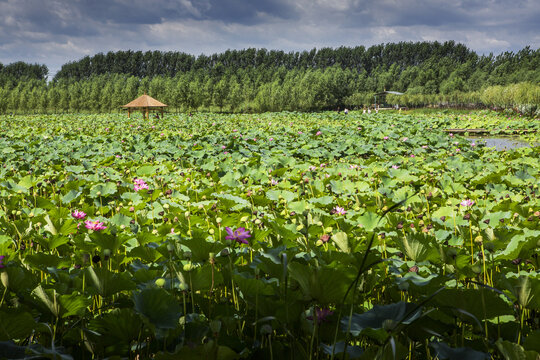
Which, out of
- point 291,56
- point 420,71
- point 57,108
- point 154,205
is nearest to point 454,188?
point 154,205

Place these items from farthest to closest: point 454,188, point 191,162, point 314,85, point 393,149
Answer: point 314,85 < point 393,149 < point 191,162 < point 454,188

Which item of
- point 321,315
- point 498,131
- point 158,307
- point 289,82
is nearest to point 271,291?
point 321,315

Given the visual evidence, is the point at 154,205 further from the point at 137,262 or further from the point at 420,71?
the point at 420,71

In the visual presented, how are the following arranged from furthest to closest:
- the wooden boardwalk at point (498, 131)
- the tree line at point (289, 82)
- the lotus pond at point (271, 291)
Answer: the tree line at point (289, 82)
the wooden boardwalk at point (498, 131)
the lotus pond at point (271, 291)

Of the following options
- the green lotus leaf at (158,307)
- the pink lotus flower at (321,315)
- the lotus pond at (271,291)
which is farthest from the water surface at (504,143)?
the green lotus leaf at (158,307)

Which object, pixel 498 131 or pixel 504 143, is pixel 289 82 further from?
pixel 504 143

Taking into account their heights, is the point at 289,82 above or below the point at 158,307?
above

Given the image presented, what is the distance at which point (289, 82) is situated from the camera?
57.0 metres

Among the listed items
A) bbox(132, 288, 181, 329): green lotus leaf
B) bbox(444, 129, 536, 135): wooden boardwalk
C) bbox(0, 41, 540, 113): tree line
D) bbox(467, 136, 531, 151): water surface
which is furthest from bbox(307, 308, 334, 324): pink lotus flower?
bbox(0, 41, 540, 113): tree line

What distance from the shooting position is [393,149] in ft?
24.5

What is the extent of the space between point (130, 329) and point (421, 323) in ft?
2.32

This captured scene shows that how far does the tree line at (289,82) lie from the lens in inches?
1698

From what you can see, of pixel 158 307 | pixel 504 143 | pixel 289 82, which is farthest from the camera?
pixel 289 82

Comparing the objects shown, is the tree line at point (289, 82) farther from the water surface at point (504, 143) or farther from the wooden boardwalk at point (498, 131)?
the water surface at point (504, 143)
